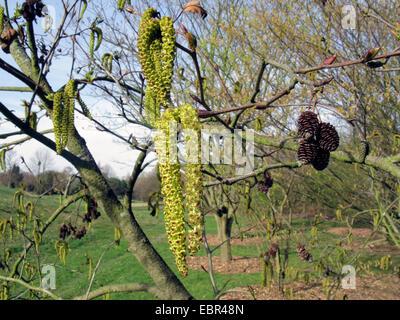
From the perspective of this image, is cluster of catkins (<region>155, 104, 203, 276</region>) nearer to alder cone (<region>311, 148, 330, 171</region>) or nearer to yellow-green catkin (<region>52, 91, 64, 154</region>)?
yellow-green catkin (<region>52, 91, 64, 154</region>)

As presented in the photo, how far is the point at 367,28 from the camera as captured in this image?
A: 18.0ft

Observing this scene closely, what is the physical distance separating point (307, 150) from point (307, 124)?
15cm

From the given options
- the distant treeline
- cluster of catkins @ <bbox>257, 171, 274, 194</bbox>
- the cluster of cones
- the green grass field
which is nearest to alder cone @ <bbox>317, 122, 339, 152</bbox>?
the distant treeline

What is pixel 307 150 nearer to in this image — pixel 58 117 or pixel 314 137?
pixel 314 137

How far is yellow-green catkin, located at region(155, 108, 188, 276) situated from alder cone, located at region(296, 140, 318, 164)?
893mm

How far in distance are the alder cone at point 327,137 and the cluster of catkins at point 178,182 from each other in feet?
2.81

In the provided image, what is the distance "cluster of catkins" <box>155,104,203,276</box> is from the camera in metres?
0.75

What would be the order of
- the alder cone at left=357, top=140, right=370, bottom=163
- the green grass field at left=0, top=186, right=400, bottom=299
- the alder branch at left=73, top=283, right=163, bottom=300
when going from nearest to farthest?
the alder cone at left=357, top=140, right=370, bottom=163, the alder branch at left=73, top=283, right=163, bottom=300, the green grass field at left=0, top=186, right=400, bottom=299

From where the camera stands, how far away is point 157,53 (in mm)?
830

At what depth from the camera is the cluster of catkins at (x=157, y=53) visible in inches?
29.5

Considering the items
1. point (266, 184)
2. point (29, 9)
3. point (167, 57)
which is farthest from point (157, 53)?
point (266, 184)

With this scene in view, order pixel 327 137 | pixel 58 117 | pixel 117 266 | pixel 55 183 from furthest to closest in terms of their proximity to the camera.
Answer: pixel 117 266 → pixel 55 183 → pixel 327 137 → pixel 58 117
